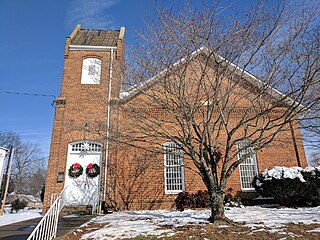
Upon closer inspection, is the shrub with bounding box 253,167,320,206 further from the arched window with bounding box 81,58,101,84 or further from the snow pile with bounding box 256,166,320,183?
the arched window with bounding box 81,58,101,84

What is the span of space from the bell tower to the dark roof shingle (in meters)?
0.05

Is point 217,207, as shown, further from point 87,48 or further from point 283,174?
point 87,48

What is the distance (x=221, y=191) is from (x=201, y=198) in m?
3.44

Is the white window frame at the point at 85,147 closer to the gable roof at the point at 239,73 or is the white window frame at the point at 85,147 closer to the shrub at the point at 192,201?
the shrub at the point at 192,201

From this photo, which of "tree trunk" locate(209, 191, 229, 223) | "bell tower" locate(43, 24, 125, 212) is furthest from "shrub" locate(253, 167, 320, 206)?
"bell tower" locate(43, 24, 125, 212)

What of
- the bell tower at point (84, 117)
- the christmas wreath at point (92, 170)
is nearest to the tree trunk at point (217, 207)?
the bell tower at point (84, 117)

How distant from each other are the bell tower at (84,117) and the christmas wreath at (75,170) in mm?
69

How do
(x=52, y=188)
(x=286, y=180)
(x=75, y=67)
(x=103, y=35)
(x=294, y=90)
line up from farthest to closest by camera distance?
1. (x=103, y=35)
2. (x=75, y=67)
3. (x=52, y=188)
4. (x=286, y=180)
5. (x=294, y=90)

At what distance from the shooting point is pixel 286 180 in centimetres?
861

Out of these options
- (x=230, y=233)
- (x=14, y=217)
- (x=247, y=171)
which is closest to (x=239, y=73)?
(x=230, y=233)

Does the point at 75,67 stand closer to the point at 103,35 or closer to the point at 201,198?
the point at 103,35

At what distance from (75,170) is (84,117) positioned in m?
2.45

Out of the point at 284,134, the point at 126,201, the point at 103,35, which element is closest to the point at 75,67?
the point at 103,35

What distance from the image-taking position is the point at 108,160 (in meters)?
10.2
